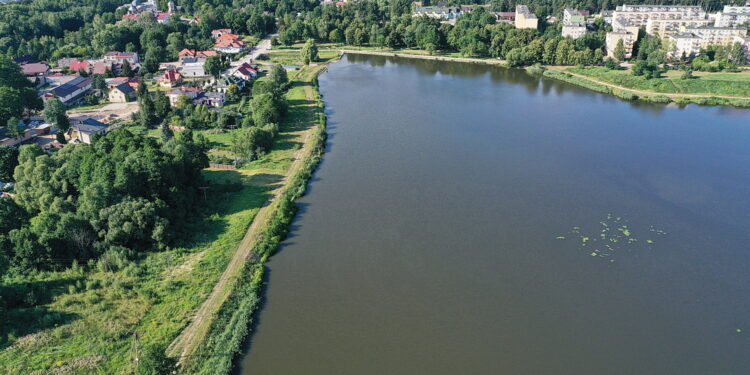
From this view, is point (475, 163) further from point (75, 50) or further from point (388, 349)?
point (75, 50)

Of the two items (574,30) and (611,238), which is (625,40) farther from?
(611,238)

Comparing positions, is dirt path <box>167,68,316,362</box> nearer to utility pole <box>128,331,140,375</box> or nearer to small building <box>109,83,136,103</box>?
utility pole <box>128,331,140,375</box>

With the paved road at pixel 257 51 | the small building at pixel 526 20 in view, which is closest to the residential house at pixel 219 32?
the paved road at pixel 257 51

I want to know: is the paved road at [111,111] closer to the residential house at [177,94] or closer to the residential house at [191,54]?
the residential house at [177,94]

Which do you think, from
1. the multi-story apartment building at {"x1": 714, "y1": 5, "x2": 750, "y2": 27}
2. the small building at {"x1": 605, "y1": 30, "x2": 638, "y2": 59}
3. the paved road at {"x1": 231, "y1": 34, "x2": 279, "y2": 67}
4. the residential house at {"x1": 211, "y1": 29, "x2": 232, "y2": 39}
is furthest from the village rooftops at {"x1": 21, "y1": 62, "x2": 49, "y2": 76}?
the multi-story apartment building at {"x1": 714, "y1": 5, "x2": 750, "y2": 27}

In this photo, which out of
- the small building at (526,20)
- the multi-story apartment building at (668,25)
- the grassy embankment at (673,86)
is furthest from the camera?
the small building at (526,20)

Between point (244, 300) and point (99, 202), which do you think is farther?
Result: point (99, 202)

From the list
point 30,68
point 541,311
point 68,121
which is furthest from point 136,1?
point 541,311

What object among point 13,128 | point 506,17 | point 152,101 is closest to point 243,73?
point 152,101
